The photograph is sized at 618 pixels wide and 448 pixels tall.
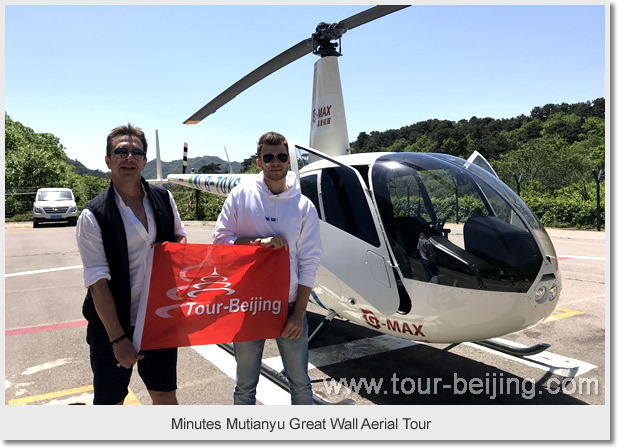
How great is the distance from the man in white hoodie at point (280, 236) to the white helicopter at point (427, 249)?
111 cm

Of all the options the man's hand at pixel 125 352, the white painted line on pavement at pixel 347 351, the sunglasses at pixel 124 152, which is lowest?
the white painted line on pavement at pixel 347 351

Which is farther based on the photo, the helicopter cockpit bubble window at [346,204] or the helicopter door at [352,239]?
the helicopter cockpit bubble window at [346,204]

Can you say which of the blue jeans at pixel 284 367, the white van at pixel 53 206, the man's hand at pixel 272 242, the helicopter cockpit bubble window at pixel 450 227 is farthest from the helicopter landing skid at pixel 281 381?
the white van at pixel 53 206

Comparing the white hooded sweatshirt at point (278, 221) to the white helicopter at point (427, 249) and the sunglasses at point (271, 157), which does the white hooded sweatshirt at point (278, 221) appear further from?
the white helicopter at point (427, 249)

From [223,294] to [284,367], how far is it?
548 mm

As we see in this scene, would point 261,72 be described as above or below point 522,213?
above

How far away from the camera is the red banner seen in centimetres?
237

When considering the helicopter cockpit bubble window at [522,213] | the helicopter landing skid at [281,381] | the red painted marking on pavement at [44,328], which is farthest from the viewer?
the red painted marking on pavement at [44,328]

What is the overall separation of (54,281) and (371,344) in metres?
6.87

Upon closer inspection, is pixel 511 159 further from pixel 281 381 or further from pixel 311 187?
pixel 281 381

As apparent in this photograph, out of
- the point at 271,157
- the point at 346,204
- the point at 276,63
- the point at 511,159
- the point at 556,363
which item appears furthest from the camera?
the point at 511,159

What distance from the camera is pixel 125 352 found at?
6.86ft

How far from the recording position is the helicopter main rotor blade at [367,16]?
14.0ft

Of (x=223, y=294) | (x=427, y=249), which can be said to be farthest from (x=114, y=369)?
(x=427, y=249)
